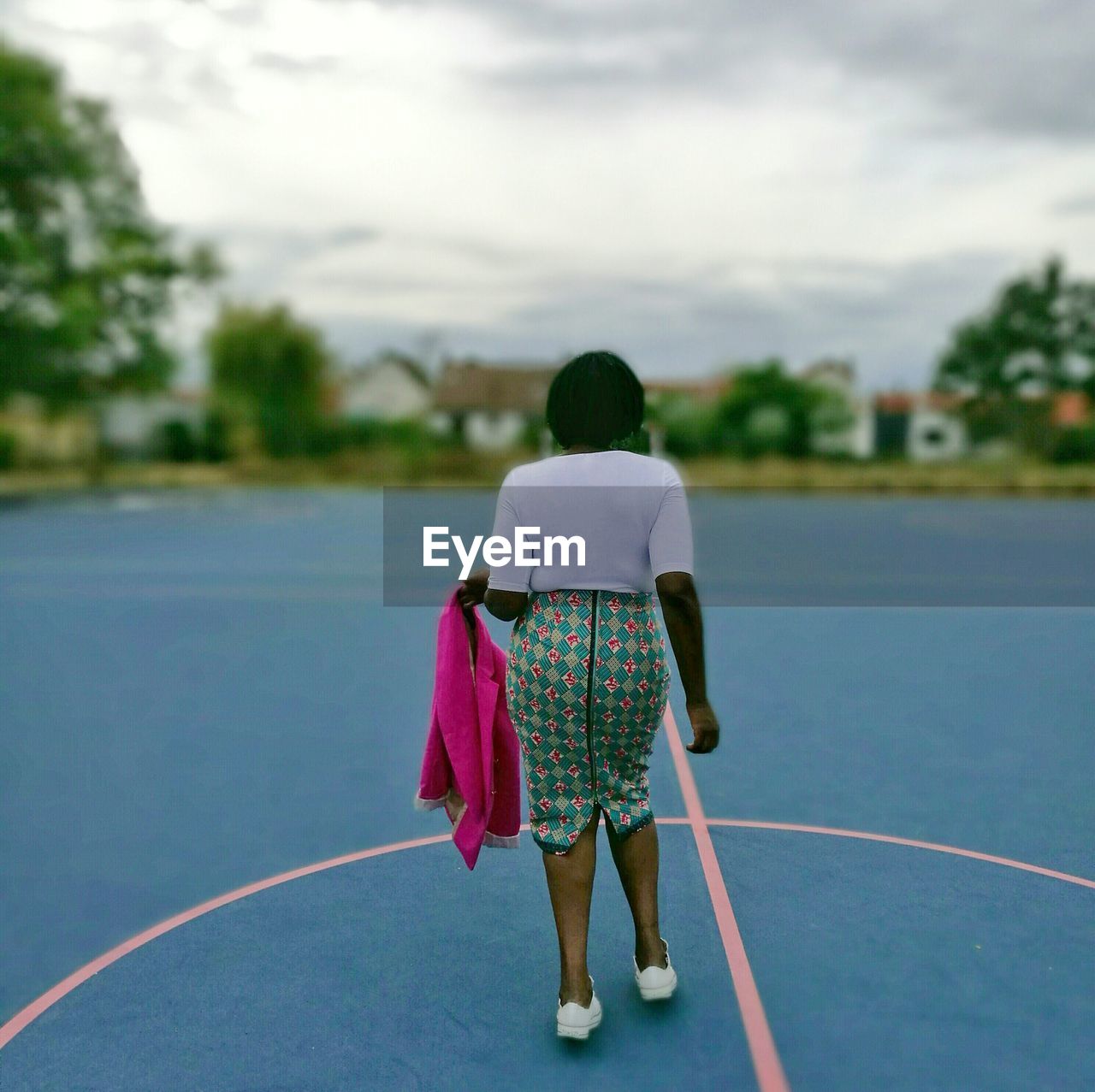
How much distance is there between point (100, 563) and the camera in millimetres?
13805

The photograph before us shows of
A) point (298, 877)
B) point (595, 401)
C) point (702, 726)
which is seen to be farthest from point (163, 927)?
point (595, 401)

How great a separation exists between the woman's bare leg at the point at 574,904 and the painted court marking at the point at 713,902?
429mm

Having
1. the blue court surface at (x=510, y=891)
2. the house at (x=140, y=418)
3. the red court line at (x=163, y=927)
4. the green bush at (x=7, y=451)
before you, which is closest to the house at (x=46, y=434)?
the green bush at (x=7, y=451)

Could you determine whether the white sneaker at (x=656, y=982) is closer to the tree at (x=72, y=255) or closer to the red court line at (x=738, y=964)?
the red court line at (x=738, y=964)

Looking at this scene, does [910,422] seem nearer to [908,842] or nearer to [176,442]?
[176,442]

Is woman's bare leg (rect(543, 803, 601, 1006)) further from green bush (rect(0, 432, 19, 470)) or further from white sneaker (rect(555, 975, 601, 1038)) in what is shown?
green bush (rect(0, 432, 19, 470))

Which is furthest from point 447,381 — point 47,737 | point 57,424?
point 47,737

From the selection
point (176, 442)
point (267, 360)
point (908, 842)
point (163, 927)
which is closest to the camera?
point (163, 927)

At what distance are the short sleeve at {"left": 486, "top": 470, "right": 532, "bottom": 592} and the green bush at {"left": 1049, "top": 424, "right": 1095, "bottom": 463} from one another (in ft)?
118

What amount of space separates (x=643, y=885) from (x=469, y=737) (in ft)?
1.91

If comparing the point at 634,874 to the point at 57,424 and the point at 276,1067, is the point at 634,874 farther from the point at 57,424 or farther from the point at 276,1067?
the point at 57,424

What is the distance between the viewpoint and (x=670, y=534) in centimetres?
264

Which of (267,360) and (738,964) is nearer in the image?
(738,964)

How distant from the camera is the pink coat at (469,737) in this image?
2973 millimetres
